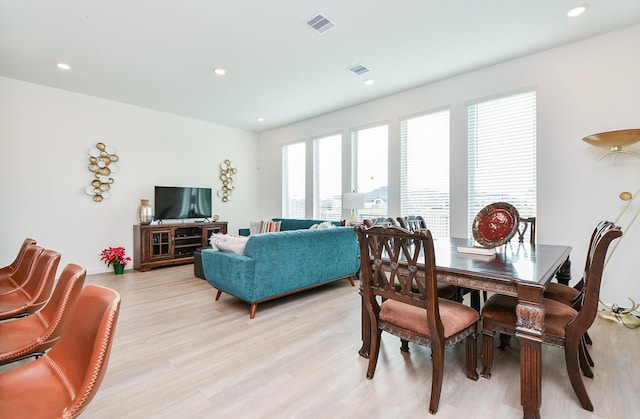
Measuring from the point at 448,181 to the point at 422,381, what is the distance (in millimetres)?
3085

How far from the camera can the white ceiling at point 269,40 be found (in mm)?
2705

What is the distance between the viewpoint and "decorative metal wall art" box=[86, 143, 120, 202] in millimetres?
4875

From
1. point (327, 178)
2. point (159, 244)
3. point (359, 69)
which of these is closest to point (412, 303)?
point (359, 69)

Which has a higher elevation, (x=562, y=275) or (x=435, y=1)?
(x=435, y=1)

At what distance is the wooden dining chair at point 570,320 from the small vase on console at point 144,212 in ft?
17.4

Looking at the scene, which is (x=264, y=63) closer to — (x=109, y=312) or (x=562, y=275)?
(x=109, y=312)

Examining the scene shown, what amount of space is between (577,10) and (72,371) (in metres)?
4.40

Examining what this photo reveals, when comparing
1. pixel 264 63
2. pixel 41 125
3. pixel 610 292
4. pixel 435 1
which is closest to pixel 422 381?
pixel 610 292

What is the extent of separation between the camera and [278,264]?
315cm

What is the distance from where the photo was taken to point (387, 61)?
3.74 m

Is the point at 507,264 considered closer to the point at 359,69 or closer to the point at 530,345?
the point at 530,345

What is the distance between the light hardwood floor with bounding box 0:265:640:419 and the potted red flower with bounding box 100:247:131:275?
228 cm

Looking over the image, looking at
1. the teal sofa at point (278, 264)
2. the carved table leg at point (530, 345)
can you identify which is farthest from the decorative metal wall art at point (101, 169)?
the carved table leg at point (530, 345)

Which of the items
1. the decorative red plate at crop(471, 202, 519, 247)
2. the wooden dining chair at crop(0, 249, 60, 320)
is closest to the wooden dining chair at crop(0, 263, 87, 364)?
the wooden dining chair at crop(0, 249, 60, 320)
